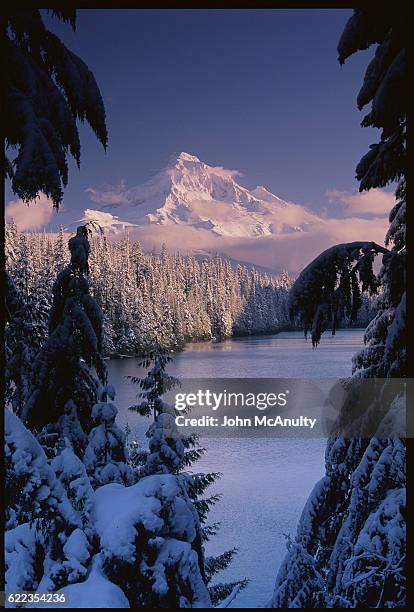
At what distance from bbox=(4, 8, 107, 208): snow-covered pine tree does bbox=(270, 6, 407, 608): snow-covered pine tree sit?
2199 mm

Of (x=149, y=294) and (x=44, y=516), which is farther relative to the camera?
(x=149, y=294)

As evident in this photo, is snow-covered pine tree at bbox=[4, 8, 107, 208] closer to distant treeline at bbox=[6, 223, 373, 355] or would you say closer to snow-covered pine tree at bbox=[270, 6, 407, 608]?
distant treeline at bbox=[6, 223, 373, 355]

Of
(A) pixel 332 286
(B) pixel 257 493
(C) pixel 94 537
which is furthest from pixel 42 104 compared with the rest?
(B) pixel 257 493

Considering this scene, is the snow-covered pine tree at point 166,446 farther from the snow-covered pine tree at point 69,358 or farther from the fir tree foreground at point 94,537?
the fir tree foreground at point 94,537

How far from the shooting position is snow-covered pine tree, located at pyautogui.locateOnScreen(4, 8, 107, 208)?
10.8ft

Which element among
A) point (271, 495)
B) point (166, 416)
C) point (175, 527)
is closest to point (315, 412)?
point (271, 495)

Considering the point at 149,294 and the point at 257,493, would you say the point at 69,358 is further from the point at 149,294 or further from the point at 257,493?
the point at 149,294

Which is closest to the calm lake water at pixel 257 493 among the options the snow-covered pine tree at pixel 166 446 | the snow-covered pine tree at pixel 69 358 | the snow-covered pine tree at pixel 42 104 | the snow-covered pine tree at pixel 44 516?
the snow-covered pine tree at pixel 166 446

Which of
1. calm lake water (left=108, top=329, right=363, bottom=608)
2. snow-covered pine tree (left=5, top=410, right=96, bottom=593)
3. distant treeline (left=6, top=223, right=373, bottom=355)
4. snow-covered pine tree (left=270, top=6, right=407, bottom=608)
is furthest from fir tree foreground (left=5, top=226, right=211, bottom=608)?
calm lake water (left=108, top=329, right=363, bottom=608)

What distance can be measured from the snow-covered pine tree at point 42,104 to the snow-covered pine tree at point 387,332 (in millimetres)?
2199

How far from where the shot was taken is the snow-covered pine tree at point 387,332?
4164 millimetres

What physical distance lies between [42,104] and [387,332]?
3.70 meters

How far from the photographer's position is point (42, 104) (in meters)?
3.75

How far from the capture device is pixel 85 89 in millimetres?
4016
